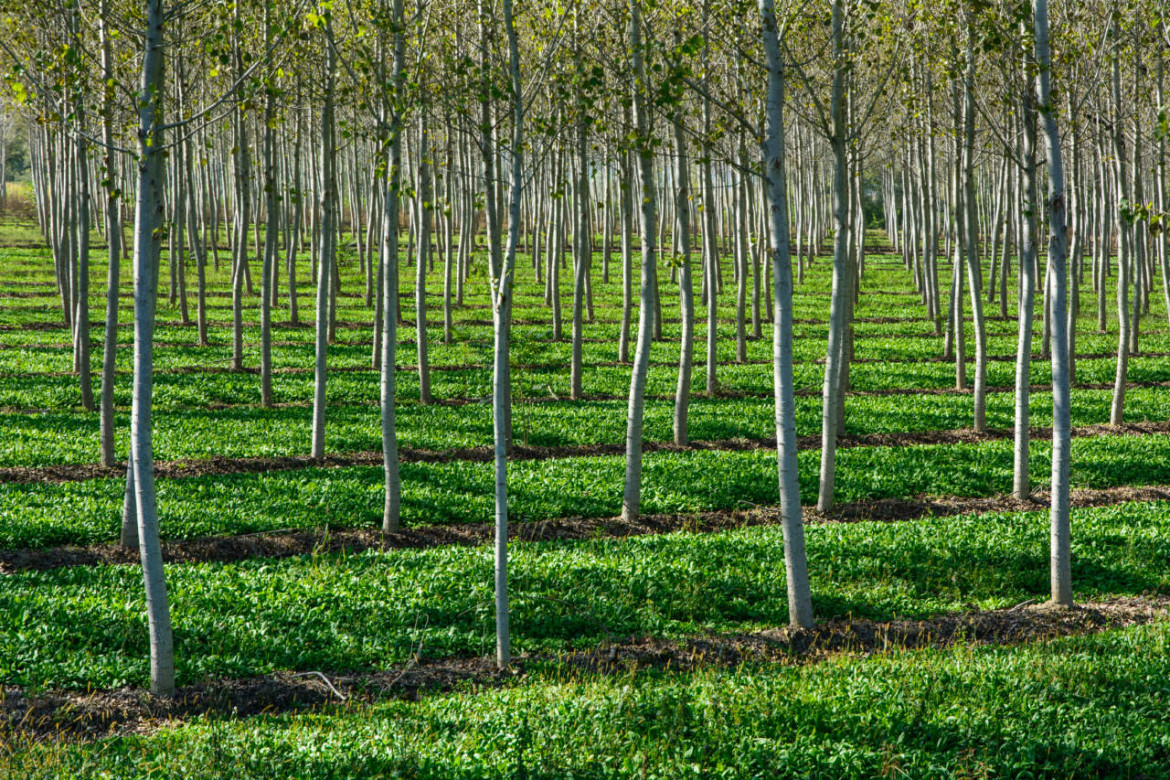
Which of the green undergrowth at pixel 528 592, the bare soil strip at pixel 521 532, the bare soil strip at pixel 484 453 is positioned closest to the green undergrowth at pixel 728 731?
the green undergrowth at pixel 528 592

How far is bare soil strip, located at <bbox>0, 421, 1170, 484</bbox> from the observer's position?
12414 millimetres

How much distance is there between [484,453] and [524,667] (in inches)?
288

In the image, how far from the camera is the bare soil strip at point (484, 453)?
1241cm

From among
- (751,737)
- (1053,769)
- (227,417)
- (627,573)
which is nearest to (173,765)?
(751,737)

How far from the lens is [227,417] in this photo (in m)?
15.6

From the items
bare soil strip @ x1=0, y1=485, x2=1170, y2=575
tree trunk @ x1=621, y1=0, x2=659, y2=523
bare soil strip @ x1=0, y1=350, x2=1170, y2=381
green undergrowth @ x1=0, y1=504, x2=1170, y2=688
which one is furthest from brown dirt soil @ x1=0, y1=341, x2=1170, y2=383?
green undergrowth @ x1=0, y1=504, x2=1170, y2=688

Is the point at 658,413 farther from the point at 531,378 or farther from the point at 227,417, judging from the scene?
the point at 227,417

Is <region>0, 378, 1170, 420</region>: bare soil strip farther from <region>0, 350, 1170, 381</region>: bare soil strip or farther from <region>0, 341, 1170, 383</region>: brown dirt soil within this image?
<region>0, 350, 1170, 381</region>: bare soil strip

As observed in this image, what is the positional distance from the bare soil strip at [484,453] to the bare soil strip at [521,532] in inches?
107

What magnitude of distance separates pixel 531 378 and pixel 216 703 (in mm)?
13356

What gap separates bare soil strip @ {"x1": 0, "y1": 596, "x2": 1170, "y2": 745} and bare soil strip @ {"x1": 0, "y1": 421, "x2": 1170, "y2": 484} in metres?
6.35

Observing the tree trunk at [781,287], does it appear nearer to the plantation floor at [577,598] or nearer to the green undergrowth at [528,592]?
the plantation floor at [577,598]

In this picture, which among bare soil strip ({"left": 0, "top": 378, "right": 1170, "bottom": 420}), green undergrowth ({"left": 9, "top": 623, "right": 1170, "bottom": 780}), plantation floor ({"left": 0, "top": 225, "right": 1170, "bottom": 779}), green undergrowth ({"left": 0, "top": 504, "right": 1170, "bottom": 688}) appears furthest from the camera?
bare soil strip ({"left": 0, "top": 378, "right": 1170, "bottom": 420})

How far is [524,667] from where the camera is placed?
7289 millimetres
